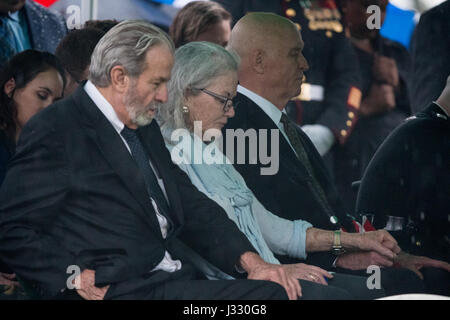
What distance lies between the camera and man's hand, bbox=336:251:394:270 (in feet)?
13.0

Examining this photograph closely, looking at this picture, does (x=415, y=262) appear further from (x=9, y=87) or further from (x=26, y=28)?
(x=26, y=28)

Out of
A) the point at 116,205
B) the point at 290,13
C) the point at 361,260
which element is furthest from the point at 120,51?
the point at 290,13

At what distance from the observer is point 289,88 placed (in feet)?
13.9

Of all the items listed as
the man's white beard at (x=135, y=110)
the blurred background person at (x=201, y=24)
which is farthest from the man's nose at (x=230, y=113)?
the blurred background person at (x=201, y=24)

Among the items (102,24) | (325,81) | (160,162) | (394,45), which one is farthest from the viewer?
(394,45)

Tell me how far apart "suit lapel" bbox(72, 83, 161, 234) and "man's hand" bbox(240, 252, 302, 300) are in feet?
1.32

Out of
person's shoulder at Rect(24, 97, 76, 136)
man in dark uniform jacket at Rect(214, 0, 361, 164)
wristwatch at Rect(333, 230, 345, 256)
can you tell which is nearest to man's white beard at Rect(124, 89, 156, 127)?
person's shoulder at Rect(24, 97, 76, 136)

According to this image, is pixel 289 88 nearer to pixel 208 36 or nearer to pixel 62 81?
pixel 208 36

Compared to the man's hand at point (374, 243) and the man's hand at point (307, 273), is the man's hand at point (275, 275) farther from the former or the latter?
the man's hand at point (374, 243)

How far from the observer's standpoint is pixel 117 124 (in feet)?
11.0

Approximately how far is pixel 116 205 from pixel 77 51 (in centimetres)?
113

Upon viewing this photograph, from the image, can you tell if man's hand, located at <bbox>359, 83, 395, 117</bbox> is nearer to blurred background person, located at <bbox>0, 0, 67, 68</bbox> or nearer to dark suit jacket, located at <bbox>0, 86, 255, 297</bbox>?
blurred background person, located at <bbox>0, 0, 67, 68</bbox>

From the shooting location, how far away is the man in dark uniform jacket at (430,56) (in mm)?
4598
